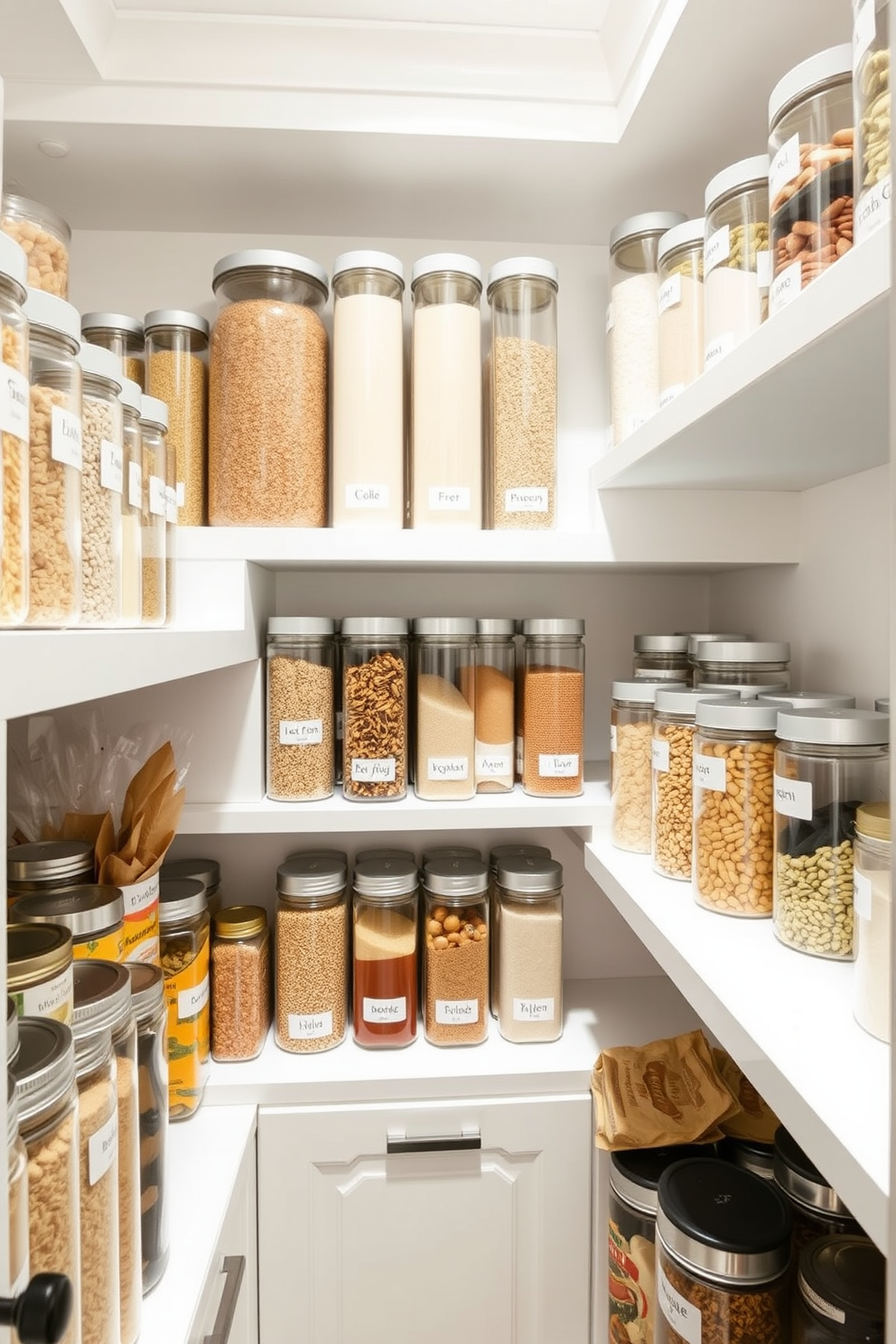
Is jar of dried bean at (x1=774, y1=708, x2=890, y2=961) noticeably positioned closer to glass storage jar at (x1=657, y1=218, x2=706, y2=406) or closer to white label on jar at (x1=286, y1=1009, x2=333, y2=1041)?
glass storage jar at (x1=657, y1=218, x2=706, y2=406)

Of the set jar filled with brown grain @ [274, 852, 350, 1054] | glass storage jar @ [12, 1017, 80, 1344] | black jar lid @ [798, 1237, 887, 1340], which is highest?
glass storage jar @ [12, 1017, 80, 1344]

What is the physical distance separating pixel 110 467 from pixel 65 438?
0.43ft

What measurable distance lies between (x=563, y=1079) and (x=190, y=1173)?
495 millimetres

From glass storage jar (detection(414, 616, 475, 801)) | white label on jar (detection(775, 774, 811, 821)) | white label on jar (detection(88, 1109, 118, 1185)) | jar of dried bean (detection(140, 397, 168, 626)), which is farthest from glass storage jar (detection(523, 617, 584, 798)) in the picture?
white label on jar (detection(88, 1109, 118, 1185))

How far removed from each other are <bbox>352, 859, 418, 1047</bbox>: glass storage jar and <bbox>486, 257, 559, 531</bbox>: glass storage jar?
1.81 feet

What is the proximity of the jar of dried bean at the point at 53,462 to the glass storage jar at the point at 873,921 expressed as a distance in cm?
61

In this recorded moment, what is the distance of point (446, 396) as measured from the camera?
3.51 ft

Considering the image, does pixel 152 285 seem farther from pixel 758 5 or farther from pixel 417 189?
pixel 758 5

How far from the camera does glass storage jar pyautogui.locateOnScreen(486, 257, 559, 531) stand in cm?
108

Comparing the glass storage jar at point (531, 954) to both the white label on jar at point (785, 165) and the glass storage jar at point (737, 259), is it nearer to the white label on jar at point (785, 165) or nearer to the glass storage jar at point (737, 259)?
the glass storage jar at point (737, 259)

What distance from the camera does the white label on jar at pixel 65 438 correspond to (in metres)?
0.52

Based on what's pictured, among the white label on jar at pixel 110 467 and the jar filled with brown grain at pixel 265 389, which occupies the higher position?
the jar filled with brown grain at pixel 265 389

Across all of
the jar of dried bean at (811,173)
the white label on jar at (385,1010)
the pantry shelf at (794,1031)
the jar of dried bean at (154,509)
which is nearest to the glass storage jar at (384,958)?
the white label on jar at (385,1010)

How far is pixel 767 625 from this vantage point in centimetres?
119
